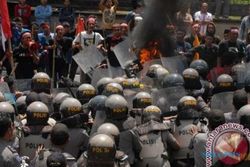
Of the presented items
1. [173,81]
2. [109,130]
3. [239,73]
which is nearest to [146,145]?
[109,130]

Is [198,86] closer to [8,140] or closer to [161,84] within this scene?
[161,84]

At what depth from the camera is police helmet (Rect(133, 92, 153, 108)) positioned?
36.1 feet

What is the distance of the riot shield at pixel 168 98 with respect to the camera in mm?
11602

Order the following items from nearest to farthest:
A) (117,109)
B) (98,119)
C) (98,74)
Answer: (117,109)
(98,119)
(98,74)

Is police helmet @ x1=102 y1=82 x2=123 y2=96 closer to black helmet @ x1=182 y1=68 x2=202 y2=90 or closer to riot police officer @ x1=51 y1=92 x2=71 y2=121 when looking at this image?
riot police officer @ x1=51 y1=92 x2=71 y2=121

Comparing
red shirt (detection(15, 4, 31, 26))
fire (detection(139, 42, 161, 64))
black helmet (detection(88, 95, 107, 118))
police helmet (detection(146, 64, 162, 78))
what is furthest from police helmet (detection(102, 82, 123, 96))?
red shirt (detection(15, 4, 31, 26))

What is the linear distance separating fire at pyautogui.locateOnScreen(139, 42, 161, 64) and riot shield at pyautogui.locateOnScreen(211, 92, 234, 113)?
411cm

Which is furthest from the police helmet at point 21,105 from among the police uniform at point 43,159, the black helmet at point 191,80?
the police uniform at point 43,159

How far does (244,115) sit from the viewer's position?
943 cm

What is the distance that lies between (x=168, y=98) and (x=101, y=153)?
4.11 m

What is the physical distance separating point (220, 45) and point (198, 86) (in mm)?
3310

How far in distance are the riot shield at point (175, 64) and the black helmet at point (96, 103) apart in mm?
3050

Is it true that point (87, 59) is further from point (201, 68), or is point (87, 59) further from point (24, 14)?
point (24, 14)

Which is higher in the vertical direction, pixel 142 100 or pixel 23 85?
pixel 142 100
